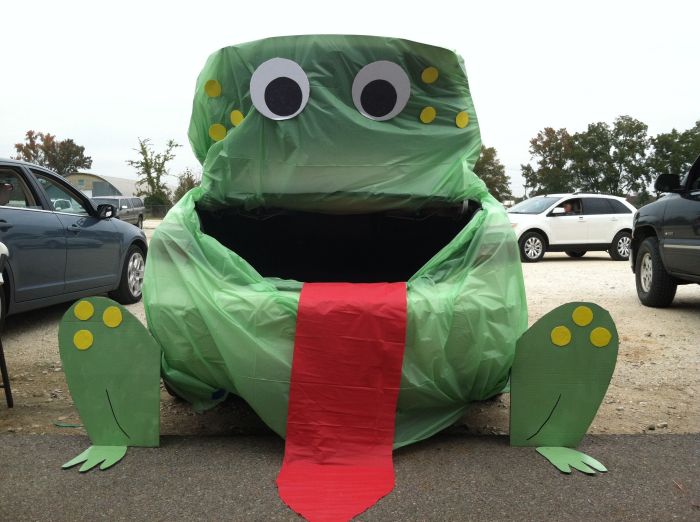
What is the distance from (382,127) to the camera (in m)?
3.53

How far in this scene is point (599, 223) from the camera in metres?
13.9

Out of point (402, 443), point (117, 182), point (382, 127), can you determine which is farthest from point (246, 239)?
point (117, 182)

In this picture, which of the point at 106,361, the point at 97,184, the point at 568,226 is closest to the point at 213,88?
the point at 106,361

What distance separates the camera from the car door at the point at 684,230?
236 inches

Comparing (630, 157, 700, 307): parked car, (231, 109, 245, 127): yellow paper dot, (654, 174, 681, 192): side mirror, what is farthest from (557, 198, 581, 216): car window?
(231, 109, 245, 127): yellow paper dot

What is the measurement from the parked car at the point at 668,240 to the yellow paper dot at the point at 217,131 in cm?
459

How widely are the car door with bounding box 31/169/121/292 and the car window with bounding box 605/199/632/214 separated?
11.1 m

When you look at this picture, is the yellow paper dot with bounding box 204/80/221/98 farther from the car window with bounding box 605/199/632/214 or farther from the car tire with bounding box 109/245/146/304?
the car window with bounding box 605/199/632/214

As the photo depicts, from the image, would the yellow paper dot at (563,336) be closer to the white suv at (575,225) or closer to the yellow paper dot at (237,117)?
the yellow paper dot at (237,117)

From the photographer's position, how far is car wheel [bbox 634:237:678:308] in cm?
689

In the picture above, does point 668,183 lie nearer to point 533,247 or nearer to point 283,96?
point 283,96

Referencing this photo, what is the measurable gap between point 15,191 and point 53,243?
547 millimetres

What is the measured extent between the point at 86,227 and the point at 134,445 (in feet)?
12.9

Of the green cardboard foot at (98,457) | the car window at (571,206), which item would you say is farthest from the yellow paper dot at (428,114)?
the car window at (571,206)
